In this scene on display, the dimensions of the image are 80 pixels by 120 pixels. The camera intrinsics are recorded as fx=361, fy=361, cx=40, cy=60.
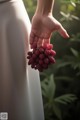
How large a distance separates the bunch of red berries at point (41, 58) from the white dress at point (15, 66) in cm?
5

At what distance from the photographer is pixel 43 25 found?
1070 millimetres

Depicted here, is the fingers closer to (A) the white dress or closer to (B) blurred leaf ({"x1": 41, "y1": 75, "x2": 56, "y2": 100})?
(A) the white dress

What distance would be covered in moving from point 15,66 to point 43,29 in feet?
0.47

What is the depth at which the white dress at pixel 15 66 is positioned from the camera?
3.49 feet

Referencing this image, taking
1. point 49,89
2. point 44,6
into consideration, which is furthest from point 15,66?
point 49,89

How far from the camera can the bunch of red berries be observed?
1.05 m

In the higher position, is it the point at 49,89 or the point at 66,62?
the point at 66,62

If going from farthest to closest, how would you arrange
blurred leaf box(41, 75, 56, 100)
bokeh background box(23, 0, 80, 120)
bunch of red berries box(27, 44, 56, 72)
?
bokeh background box(23, 0, 80, 120) → blurred leaf box(41, 75, 56, 100) → bunch of red berries box(27, 44, 56, 72)

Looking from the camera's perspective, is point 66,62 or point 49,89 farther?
point 66,62

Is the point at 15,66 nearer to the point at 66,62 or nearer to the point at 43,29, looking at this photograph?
the point at 43,29

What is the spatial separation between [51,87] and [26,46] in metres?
0.51

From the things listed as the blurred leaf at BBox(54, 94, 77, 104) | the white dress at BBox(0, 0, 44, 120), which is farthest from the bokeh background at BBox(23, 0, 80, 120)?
the white dress at BBox(0, 0, 44, 120)

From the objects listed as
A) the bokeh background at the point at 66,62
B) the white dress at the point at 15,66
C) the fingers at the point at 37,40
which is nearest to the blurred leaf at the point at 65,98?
the bokeh background at the point at 66,62

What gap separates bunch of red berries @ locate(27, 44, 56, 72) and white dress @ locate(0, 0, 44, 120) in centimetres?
5
